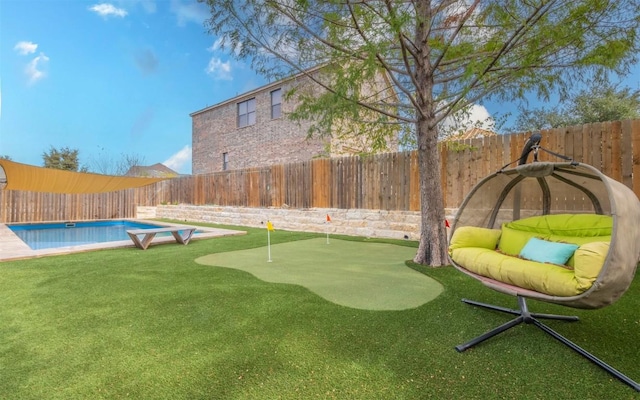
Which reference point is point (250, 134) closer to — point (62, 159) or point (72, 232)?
point (72, 232)

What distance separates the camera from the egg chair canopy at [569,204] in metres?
1.96

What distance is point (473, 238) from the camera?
3219 millimetres

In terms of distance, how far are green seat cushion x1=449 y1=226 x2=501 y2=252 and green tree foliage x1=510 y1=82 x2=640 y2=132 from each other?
8423mm

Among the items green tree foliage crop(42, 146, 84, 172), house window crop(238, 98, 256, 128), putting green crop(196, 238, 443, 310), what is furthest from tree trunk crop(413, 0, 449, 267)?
green tree foliage crop(42, 146, 84, 172)

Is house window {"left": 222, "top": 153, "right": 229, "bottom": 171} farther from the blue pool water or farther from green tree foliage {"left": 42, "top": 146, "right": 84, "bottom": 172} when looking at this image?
green tree foliage {"left": 42, "top": 146, "right": 84, "bottom": 172}

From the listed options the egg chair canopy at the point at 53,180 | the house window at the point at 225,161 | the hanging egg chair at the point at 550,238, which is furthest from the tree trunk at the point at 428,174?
the house window at the point at 225,161

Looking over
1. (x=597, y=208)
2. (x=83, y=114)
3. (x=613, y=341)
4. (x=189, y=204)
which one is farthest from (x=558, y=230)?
(x=83, y=114)

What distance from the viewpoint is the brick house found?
15.0 metres

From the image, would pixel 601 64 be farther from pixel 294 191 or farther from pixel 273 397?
pixel 294 191

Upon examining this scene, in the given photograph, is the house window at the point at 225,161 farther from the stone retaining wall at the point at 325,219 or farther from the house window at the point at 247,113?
the stone retaining wall at the point at 325,219

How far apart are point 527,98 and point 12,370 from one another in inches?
271

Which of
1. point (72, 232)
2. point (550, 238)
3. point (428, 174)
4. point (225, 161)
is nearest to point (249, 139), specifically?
point (225, 161)

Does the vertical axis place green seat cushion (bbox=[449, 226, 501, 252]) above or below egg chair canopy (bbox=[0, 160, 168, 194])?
below

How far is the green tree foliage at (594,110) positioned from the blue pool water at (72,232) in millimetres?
14585
